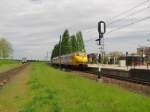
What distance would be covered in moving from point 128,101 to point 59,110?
3664 millimetres

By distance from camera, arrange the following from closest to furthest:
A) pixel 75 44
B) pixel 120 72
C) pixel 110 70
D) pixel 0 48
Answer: pixel 120 72, pixel 110 70, pixel 75 44, pixel 0 48

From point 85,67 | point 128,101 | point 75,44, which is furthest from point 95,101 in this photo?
point 75,44

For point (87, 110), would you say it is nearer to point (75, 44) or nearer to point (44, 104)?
point (44, 104)

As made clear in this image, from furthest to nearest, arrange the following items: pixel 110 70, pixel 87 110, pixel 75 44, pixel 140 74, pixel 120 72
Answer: pixel 75 44
pixel 110 70
pixel 120 72
pixel 140 74
pixel 87 110

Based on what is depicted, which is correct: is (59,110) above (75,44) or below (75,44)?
below

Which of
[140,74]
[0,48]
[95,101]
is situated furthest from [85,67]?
[0,48]

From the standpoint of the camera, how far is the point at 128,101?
54.2 ft

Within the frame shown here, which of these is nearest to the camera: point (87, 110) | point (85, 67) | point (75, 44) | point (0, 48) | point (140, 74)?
→ point (87, 110)

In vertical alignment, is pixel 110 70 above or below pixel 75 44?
below

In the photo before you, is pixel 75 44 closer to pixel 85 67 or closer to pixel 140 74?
pixel 85 67

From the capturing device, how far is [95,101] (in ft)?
54.6

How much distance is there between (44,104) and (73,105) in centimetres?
150

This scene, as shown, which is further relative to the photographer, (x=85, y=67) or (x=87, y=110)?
(x=85, y=67)

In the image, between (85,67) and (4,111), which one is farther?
(85,67)
